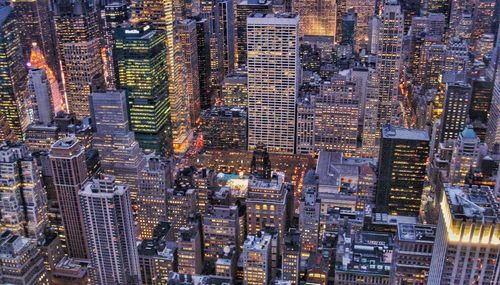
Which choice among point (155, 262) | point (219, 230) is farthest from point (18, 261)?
point (219, 230)

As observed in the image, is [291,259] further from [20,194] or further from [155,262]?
[20,194]

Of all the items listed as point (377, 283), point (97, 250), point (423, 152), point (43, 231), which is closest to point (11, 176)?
point (43, 231)

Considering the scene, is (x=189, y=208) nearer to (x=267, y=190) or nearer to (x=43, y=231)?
(x=267, y=190)

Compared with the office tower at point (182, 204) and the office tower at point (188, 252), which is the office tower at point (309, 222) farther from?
the office tower at point (182, 204)

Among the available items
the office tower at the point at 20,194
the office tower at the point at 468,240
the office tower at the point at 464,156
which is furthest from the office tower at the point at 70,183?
the office tower at the point at 464,156

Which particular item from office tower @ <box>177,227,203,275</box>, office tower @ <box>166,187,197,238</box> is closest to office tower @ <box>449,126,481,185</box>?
office tower @ <box>166,187,197,238</box>

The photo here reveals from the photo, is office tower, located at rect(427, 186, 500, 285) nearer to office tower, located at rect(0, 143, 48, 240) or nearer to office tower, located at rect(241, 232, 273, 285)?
office tower, located at rect(241, 232, 273, 285)

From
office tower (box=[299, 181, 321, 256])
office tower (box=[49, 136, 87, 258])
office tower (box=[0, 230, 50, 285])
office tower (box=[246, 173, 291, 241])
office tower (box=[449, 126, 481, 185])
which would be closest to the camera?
office tower (box=[0, 230, 50, 285])
